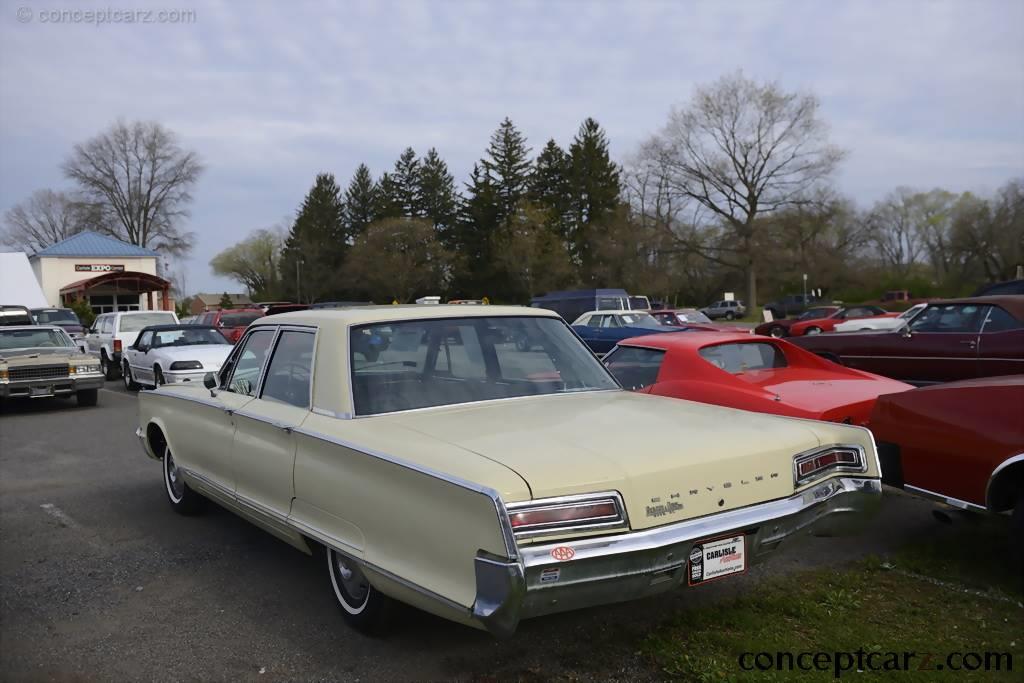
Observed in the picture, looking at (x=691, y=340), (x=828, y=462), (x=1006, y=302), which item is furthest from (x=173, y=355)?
(x=1006, y=302)

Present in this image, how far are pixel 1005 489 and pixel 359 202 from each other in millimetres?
76299

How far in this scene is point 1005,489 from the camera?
4.26 metres

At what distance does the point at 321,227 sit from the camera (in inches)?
3063

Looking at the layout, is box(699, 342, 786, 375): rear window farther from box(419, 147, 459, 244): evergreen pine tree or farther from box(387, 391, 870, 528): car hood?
box(419, 147, 459, 244): evergreen pine tree

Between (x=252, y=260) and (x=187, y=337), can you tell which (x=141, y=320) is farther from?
(x=252, y=260)

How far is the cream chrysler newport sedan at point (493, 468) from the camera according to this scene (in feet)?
9.12

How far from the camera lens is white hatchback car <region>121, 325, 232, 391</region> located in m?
13.2

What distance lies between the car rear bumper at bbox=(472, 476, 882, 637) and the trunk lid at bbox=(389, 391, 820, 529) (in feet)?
0.20

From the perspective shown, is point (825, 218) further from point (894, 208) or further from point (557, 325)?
point (557, 325)

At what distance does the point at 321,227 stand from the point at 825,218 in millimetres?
46780

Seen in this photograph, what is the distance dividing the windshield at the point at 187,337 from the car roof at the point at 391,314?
1066 centimetres

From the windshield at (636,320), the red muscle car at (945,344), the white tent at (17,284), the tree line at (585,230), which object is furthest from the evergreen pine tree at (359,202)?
the red muscle car at (945,344)

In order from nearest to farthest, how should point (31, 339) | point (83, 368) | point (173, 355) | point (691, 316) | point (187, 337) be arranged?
point (83, 368), point (173, 355), point (31, 339), point (187, 337), point (691, 316)

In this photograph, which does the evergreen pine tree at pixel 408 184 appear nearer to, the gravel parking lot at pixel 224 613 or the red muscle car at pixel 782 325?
the red muscle car at pixel 782 325
